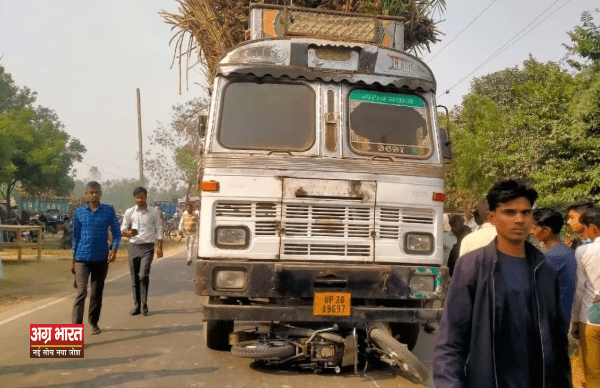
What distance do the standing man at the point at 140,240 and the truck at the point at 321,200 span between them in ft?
11.3

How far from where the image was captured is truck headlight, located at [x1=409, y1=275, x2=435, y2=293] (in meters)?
5.95

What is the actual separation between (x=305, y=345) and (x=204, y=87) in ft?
17.5

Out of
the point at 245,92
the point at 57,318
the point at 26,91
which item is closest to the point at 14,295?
the point at 57,318

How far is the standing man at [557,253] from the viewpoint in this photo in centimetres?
421

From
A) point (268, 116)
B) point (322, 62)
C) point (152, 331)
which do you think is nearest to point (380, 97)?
point (322, 62)

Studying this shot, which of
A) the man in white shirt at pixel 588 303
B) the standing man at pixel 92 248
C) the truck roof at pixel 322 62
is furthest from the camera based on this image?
the standing man at pixel 92 248

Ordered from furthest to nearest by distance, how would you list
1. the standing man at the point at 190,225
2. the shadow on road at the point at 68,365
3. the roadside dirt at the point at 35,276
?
the standing man at the point at 190,225, the roadside dirt at the point at 35,276, the shadow on road at the point at 68,365

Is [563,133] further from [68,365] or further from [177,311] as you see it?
[68,365]

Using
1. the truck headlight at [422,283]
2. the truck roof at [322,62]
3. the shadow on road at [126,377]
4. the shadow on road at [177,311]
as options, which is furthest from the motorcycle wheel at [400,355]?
the shadow on road at [177,311]

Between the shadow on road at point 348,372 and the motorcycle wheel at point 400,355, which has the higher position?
the motorcycle wheel at point 400,355

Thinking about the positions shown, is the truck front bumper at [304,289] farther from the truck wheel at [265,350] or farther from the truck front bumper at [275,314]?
the truck wheel at [265,350]

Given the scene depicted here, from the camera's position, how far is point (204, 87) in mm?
9969

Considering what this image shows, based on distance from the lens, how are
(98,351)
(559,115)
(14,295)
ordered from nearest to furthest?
(98,351), (14,295), (559,115)

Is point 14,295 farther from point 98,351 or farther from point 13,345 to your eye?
point 98,351
